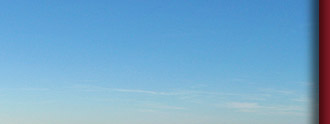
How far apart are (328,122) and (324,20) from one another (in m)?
0.32

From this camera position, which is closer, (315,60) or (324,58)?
(324,58)

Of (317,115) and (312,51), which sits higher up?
(312,51)

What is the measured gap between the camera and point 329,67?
1343 mm

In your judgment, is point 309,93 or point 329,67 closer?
point 329,67

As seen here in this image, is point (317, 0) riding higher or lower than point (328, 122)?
higher

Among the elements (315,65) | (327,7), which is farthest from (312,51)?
(327,7)

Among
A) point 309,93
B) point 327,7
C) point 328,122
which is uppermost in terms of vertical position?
point 327,7

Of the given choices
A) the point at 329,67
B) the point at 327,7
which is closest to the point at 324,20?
the point at 327,7

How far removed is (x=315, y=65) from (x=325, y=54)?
0.39ft

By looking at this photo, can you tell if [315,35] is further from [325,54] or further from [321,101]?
[321,101]

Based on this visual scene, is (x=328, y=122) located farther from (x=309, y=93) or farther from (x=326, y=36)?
(x=326, y=36)

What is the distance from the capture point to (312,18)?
1451 mm

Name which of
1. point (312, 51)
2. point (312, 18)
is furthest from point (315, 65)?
point (312, 18)

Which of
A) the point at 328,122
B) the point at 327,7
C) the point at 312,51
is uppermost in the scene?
the point at 327,7
